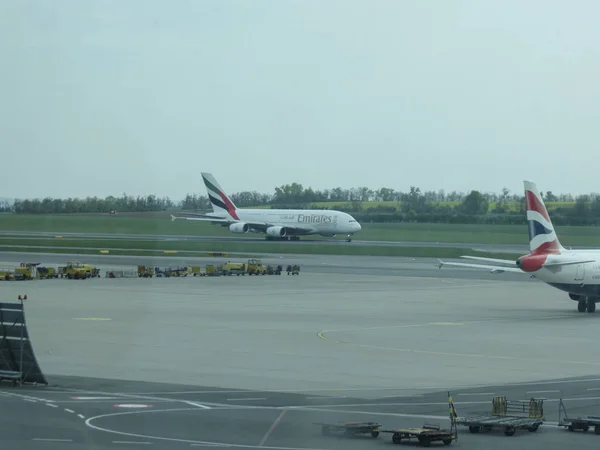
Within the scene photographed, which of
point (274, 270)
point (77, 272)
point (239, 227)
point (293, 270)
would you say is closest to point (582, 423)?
point (77, 272)

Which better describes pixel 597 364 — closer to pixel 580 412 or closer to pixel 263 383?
pixel 580 412

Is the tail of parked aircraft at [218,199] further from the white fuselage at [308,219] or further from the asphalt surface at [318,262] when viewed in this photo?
the asphalt surface at [318,262]

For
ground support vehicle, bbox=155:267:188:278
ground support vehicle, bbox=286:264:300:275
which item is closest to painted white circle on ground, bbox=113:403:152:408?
ground support vehicle, bbox=155:267:188:278

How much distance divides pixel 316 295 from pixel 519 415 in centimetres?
4320

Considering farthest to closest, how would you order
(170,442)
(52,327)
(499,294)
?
(499,294)
(52,327)
(170,442)

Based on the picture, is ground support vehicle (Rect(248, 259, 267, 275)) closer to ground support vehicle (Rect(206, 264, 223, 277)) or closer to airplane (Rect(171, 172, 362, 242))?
ground support vehicle (Rect(206, 264, 223, 277))

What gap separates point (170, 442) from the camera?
21.2 meters

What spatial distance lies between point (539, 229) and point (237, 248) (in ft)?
251

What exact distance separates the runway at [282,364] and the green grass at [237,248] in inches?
2062

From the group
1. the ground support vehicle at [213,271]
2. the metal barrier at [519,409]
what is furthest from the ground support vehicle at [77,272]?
the metal barrier at [519,409]

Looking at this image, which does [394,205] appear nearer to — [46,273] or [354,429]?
[46,273]

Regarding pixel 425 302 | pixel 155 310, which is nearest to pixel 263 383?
pixel 155 310

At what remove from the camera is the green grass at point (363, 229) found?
55553 millimetres

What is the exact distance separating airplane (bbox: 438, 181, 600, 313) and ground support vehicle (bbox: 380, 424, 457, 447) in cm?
3294
